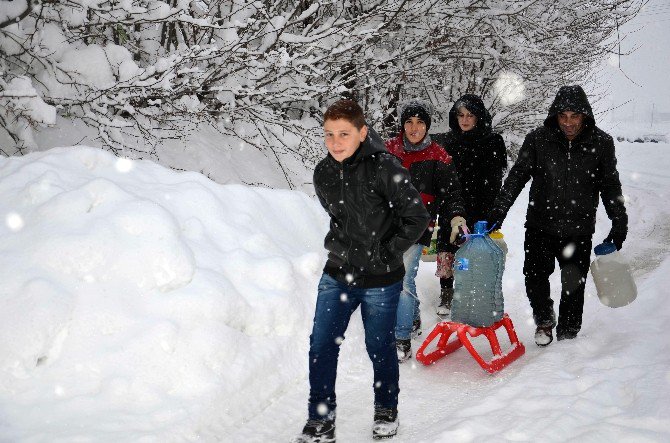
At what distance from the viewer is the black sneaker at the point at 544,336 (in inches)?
177

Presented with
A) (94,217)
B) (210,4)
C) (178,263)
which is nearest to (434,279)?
(178,263)

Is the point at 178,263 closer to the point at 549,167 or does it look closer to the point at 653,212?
the point at 549,167

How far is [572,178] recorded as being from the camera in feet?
14.1

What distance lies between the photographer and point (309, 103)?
309 inches

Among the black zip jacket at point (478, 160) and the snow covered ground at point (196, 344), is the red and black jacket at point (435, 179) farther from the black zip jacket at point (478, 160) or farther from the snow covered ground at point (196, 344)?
the snow covered ground at point (196, 344)

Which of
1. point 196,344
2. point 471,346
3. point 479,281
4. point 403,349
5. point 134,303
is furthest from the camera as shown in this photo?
point 403,349

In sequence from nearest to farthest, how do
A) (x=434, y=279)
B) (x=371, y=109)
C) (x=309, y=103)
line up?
(x=434, y=279), (x=309, y=103), (x=371, y=109)

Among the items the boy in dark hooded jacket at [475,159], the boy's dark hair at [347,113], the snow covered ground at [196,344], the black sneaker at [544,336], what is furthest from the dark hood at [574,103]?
the boy's dark hair at [347,113]

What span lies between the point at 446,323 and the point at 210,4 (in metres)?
4.54

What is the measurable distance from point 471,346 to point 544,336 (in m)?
0.81

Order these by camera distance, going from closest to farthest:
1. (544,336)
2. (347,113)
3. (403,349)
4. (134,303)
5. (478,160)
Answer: (347,113) → (134,303) → (403,349) → (544,336) → (478,160)

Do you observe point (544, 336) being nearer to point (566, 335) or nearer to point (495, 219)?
point (566, 335)

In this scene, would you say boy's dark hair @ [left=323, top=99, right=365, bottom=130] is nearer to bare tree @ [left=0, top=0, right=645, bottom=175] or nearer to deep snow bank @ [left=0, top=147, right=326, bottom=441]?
deep snow bank @ [left=0, top=147, right=326, bottom=441]

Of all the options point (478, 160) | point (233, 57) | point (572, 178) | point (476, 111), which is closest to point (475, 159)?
point (478, 160)
